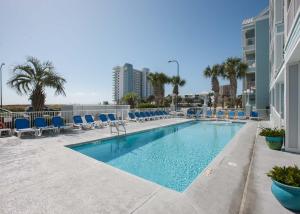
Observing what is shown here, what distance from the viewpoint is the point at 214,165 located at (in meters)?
5.20

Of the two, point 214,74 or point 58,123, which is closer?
point 58,123

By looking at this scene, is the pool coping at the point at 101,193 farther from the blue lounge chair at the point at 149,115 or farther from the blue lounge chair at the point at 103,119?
the blue lounge chair at the point at 149,115

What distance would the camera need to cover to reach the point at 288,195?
2846 mm

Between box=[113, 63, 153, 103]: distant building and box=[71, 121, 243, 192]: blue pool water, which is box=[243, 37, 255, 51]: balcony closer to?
box=[71, 121, 243, 192]: blue pool water

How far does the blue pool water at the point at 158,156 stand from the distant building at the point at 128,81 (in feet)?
296

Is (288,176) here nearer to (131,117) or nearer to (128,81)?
(131,117)

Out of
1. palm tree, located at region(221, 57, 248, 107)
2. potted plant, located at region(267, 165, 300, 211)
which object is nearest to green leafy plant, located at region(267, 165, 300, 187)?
potted plant, located at region(267, 165, 300, 211)

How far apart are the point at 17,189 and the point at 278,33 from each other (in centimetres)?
1098

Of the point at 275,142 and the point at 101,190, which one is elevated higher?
the point at 275,142

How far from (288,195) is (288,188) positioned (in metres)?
0.12

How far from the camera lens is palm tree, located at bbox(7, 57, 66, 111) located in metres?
12.1

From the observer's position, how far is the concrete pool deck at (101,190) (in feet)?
10.2

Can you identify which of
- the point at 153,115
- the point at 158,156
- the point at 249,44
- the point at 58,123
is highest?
the point at 249,44

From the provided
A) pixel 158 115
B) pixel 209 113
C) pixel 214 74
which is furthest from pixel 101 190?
pixel 214 74
